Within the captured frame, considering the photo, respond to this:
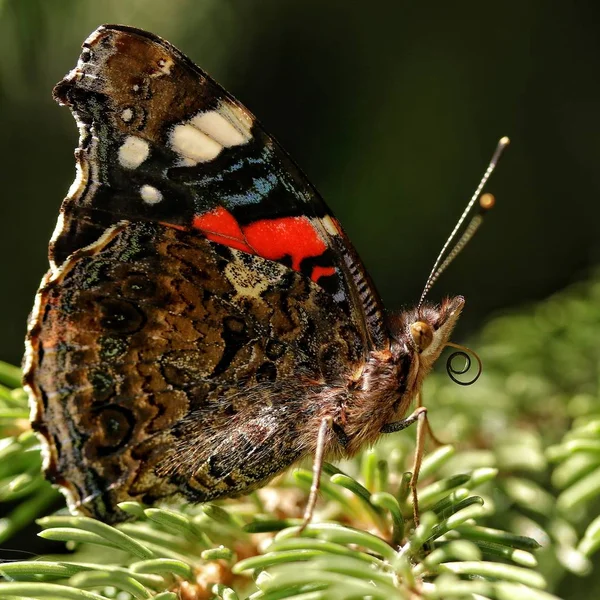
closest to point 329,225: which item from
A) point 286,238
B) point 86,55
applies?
point 286,238

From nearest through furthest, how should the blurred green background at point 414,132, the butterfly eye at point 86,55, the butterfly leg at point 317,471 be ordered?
1. the butterfly leg at point 317,471
2. the butterfly eye at point 86,55
3. the blurred green background at point 414,132

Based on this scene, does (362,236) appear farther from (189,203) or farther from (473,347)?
(189,203)

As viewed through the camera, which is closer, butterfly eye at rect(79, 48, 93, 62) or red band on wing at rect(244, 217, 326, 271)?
butterfly eye at rect(79, 48, 93, 62)

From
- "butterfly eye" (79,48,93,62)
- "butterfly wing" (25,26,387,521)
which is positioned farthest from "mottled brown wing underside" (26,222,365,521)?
"butterfly eye" (79,48,93,62)

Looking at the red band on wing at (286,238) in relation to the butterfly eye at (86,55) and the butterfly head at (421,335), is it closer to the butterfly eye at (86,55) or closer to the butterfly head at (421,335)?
the butterfly head at (421,335)

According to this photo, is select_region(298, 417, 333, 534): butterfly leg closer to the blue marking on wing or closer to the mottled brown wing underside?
the mottled brown wing underside

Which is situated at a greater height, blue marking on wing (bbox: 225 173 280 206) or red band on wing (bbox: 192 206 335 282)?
blue marking on wing (bbox: 225 173 280 206)

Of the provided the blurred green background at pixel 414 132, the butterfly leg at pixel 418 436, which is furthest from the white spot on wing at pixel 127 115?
the blurred green background at pixel 414 132

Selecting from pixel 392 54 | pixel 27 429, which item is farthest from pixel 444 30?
pixel 27 429
